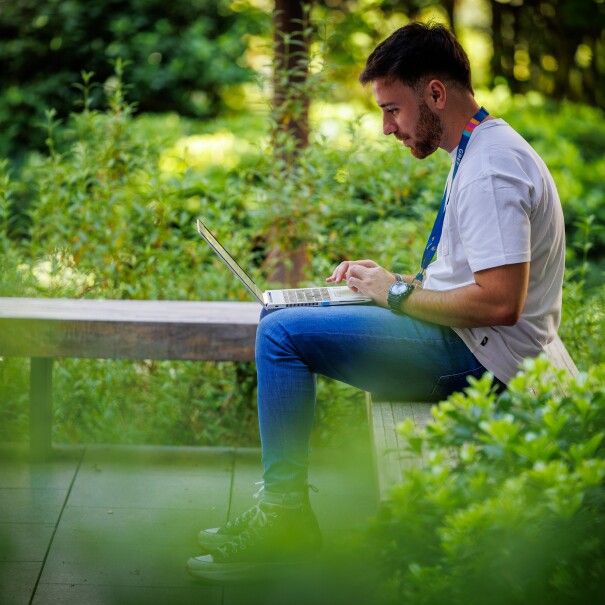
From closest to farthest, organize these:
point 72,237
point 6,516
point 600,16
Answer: point 6,516
point 72,237
point 600,16

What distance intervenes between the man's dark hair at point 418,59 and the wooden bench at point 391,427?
0.93m

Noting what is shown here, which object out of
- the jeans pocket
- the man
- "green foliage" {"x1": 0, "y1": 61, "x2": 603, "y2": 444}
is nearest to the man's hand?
the man

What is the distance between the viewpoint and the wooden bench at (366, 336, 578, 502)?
85.3 inches

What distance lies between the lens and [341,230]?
444 centimetres

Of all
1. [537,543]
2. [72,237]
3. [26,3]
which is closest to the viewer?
Result: [537,543]

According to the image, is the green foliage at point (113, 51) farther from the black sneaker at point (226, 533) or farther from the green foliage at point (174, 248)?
the black sneaker at point (226, 533)

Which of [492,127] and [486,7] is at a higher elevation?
[492,127]

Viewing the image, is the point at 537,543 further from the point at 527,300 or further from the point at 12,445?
the point at 12,445

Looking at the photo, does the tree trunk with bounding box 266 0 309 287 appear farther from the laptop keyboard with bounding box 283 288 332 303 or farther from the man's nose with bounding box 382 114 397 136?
the man's nose with bounding box 382 114 397 136

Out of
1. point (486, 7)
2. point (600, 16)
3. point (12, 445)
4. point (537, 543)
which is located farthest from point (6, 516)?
point (486, 7)

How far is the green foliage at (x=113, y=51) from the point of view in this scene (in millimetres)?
10328

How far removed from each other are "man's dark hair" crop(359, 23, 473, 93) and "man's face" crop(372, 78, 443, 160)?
0.09 feet

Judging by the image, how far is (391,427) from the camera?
2.55 metres

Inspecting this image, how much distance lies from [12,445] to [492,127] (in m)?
2.35
